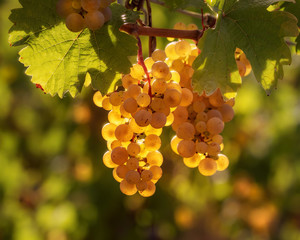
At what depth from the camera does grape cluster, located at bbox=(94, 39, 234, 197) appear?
94cm

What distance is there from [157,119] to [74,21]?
286mm

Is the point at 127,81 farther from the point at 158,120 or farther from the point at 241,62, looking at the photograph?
the point at 241,62

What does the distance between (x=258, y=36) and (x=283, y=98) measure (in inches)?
153

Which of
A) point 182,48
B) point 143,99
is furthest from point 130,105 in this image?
point 182,48

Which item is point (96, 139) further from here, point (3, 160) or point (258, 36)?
point (258, 36)

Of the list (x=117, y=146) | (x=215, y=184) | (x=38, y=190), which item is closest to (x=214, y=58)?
(x=117, y=146)

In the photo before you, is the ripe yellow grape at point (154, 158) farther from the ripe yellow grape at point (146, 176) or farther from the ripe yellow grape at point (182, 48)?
the ripe yellow grape at point (182, 48)

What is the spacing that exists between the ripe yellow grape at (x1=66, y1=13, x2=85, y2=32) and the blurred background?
2691 mm

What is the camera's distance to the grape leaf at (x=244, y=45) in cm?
96

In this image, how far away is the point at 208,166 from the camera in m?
0.99

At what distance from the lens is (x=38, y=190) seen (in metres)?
4.81

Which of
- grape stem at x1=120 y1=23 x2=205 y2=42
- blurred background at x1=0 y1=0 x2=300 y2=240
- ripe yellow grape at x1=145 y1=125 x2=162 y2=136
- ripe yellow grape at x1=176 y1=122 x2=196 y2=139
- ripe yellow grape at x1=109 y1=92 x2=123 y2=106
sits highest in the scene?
grape stem at x1=120 y1=23 x2=205 y2=42

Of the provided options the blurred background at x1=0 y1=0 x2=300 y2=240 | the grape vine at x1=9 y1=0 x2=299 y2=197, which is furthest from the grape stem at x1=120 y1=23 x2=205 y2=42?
the blurred background at x1=0 y1=0 x2=300 y2=240

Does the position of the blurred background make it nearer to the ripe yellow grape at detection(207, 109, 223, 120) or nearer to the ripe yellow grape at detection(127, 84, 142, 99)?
the ripe yellow grape at detection(207, 109, 223, 120)
